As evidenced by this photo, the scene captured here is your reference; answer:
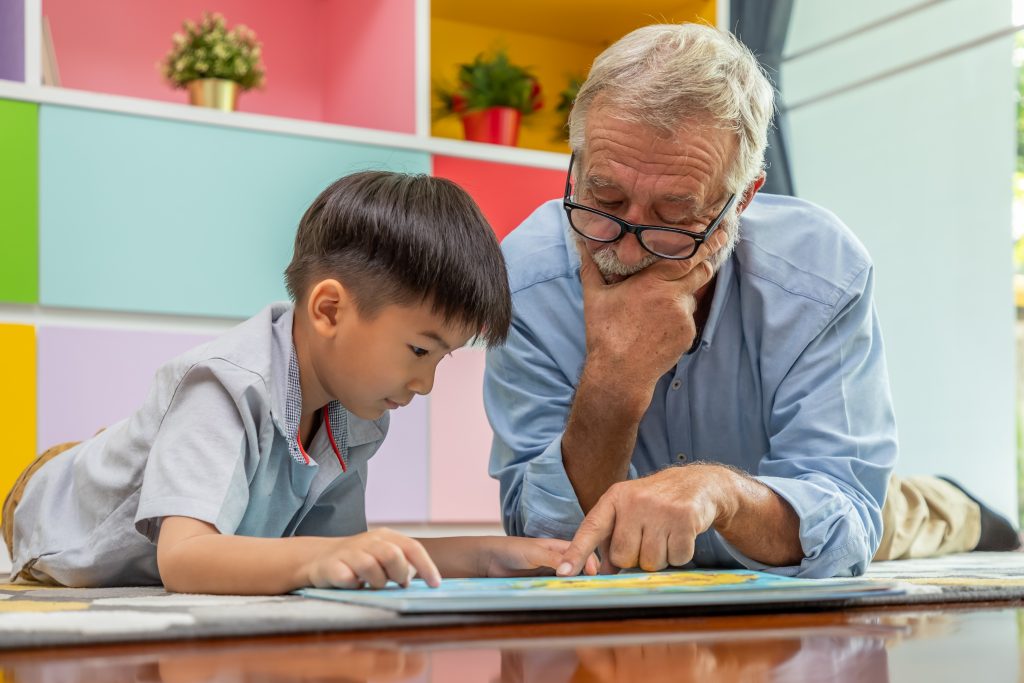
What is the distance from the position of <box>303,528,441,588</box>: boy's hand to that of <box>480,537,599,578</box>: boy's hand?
0.37m

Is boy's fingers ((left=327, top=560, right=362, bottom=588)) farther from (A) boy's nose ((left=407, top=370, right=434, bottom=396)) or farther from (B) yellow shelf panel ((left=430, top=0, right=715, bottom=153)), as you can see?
(B) yellow shelf panel ((left=430, top=0, right=715, bottom=153))

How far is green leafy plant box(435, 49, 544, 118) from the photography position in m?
3.13

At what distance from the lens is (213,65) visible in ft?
9.11

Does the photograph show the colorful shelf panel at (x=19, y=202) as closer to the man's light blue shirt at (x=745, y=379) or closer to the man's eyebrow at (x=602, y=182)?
the man's light blue shirt at (x=745, y=379)

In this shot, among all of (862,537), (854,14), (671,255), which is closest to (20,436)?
(671,255)

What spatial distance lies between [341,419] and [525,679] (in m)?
0.93

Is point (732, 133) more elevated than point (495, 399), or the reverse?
point (732, 133)

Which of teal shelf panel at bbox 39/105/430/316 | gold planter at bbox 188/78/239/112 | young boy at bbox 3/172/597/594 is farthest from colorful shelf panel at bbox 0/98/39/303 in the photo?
young boy at bbox 3/172/597/594

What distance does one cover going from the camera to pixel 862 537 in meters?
1.43

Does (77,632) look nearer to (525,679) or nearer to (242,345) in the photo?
(525,679)

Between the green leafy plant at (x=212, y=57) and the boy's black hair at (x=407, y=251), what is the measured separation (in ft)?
4.50

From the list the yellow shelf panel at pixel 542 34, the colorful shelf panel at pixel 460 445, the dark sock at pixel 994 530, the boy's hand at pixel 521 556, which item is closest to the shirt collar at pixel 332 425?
the boy's hand at pixel 521 556

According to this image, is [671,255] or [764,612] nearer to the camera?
[764,612]

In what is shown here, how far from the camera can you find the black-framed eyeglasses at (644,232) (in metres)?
1.55
